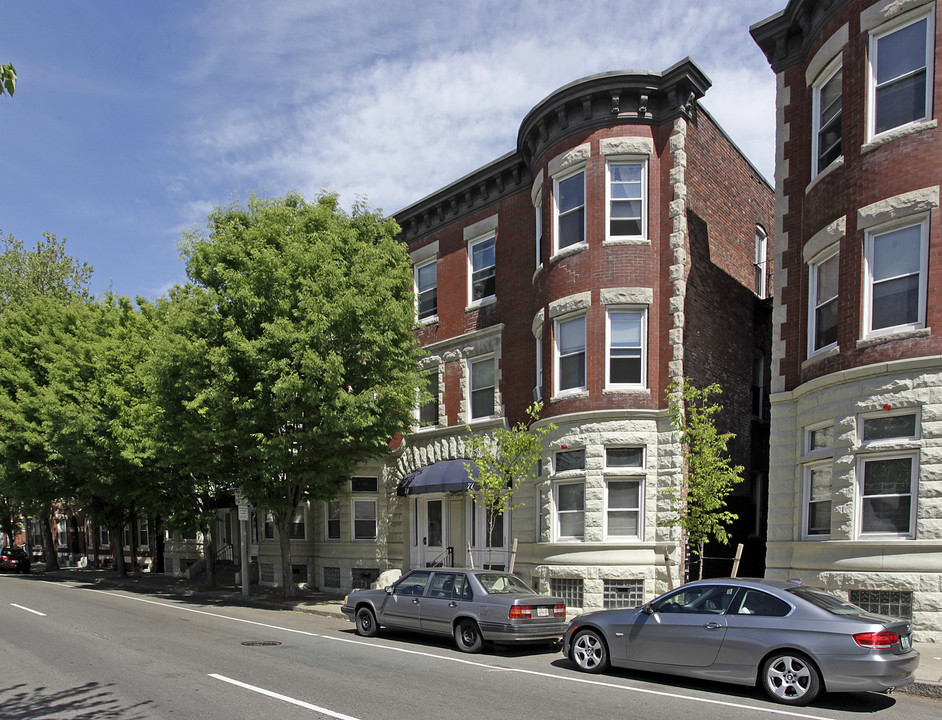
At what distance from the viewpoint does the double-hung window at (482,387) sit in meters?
22.0

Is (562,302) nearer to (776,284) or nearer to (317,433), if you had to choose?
(776,284)

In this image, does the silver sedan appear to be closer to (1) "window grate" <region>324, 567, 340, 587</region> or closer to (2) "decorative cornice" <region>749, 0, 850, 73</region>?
(2) "decorative cornice" <region>749, 0, 850, 73</region>

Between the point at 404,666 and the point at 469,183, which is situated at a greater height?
the point at 469,183

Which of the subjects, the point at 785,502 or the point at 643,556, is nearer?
the point at 785,502

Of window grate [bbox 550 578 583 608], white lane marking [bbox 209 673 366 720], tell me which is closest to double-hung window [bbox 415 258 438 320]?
window grate [bbox 550 578 583 608]

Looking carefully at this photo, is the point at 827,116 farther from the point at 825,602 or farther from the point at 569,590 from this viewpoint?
the point at 569,590

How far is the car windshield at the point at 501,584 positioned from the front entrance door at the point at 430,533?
9200 mm

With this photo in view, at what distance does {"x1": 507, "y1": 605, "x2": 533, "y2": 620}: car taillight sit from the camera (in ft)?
40.8

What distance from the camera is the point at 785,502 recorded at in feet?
48.6

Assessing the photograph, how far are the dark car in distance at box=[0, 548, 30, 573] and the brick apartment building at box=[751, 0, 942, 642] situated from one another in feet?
137

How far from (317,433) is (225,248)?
17.7 ft

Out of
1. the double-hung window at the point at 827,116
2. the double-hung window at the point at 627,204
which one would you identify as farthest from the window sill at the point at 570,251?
the double-hung window at the point at 827,116

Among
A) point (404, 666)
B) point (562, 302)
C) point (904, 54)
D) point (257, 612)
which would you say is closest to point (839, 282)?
point (904, 54)

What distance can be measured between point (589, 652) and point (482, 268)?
1373 centimetres
